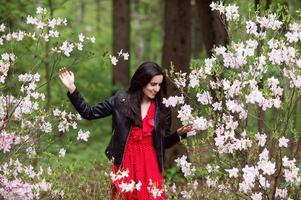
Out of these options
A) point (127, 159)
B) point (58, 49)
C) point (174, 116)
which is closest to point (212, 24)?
point (174, 116)

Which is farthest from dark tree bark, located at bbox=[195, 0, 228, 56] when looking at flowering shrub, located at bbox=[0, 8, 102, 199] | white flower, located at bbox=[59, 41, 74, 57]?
white flower, located at bbox=[59, 41, 74, 57]

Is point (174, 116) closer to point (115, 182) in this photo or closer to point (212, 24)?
point (212, 24)

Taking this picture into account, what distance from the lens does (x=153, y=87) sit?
4988 mm

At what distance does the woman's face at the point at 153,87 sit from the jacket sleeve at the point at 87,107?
0.35 m

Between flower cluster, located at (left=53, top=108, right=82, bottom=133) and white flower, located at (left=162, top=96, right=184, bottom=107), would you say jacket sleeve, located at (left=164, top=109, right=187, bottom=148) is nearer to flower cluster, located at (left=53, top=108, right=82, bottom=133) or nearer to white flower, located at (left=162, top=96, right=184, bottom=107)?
white flower, located at (left=162, top=96, right=184, bottom=107)

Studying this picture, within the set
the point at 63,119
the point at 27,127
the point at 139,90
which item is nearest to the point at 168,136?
the point at 139,90

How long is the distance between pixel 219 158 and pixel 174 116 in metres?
4.03

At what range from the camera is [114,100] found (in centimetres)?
514

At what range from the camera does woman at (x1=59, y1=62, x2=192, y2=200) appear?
5016mm

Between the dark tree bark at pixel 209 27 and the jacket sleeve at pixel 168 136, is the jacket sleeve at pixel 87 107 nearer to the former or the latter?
the jacket sleeve at pixel 168 136

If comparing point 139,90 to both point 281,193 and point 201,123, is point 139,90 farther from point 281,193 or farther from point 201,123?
point 281,193

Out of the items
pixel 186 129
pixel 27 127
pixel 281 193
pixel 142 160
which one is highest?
pixel 186 129

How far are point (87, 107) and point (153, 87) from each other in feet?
2.01

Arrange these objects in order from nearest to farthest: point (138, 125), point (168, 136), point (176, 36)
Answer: point (138, 125) < point (168, 136) < point (176, 36)
